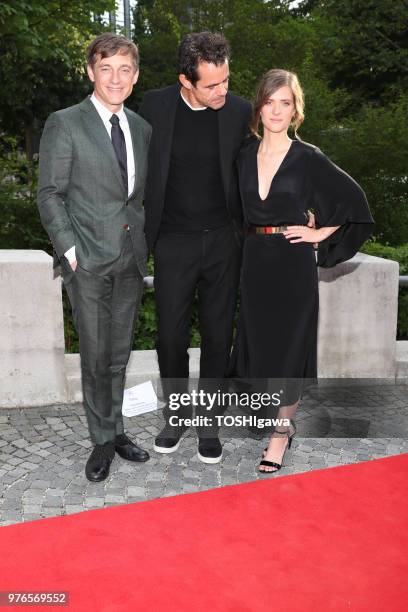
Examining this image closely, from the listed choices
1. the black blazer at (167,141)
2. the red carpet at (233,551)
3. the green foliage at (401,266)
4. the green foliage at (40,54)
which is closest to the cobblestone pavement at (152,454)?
the red carpet at (233,551)

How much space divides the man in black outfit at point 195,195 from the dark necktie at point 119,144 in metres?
0.19

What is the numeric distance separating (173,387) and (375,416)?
1584 millimetres

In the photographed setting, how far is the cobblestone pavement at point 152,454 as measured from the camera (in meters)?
3.99

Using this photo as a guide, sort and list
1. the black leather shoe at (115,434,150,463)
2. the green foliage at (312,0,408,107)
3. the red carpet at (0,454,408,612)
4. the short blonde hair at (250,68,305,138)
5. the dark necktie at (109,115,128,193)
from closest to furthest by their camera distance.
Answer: the red carpet at (0,454,408,612), the short blonde hair at (250,68,305,138), the dark necktie at (109,115,128,193), the black leather shoe at (115,434,150,463), the green foliage at (312,0,408,107)

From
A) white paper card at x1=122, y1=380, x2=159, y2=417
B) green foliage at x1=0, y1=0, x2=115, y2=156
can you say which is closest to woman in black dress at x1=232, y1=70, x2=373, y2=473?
white paper card at x1=122, y1=380, x2=159, y2=417

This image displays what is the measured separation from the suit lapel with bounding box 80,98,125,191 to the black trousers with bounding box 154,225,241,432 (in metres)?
0.55

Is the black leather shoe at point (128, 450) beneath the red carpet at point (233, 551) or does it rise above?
above

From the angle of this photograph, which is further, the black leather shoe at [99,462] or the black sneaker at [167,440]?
the black sneaker at [167,440]

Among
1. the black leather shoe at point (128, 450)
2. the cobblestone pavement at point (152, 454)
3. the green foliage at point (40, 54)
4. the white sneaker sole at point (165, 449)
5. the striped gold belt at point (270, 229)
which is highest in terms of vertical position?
the green foliage at point (40, 54)

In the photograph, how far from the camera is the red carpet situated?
305cm

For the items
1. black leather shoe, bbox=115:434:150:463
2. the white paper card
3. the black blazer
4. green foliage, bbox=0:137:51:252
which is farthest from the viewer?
green foliage, bbox=0:137:51:252

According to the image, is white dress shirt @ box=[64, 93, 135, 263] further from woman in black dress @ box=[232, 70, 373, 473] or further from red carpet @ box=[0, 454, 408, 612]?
red carpet @ box=[0, 454, 408, 612]

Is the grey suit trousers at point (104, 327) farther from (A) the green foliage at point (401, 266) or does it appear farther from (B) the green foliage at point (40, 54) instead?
(B) the green foliage at point (40, 54)

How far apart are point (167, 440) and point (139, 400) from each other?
0.86m
